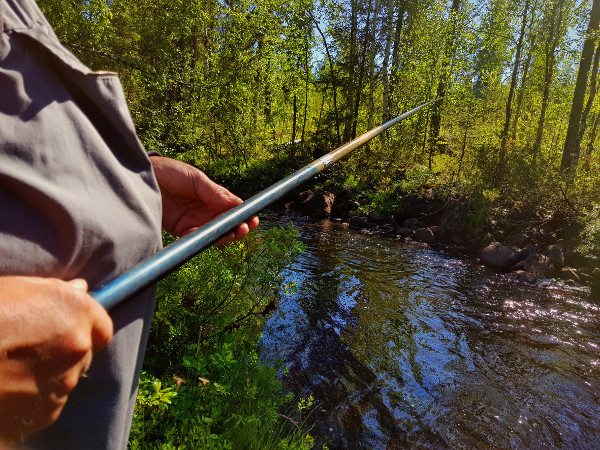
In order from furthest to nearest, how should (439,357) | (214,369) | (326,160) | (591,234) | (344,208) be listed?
(344,208), (591,234), (439,357), (214,369), (326,160)

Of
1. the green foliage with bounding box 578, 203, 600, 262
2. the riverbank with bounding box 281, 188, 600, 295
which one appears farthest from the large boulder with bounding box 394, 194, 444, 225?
the green foliage with bounding box 578, 203, 600, 262

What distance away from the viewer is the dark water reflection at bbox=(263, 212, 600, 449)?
3.93 m

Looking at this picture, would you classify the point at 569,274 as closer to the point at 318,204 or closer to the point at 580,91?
the point at 580,91

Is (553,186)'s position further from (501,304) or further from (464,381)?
(464,381)

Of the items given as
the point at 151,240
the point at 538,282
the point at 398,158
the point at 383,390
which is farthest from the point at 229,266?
the point at 398,158

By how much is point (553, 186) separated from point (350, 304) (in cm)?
783

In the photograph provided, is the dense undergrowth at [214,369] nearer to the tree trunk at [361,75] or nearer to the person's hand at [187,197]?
the person's hand at [187,197]

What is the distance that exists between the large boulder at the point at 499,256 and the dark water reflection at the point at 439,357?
2.90ft

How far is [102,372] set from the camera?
85 cm

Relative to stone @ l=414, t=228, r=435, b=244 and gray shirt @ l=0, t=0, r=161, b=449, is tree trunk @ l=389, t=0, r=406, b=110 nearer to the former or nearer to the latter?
stone @ l=414, t=228, r=435, b=244

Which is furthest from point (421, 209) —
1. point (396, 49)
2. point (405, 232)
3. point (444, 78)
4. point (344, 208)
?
point (396, 49)

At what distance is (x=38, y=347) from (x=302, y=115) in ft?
83.7

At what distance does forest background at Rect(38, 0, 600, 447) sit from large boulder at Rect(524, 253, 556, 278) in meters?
0.94

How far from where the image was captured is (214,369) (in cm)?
330
